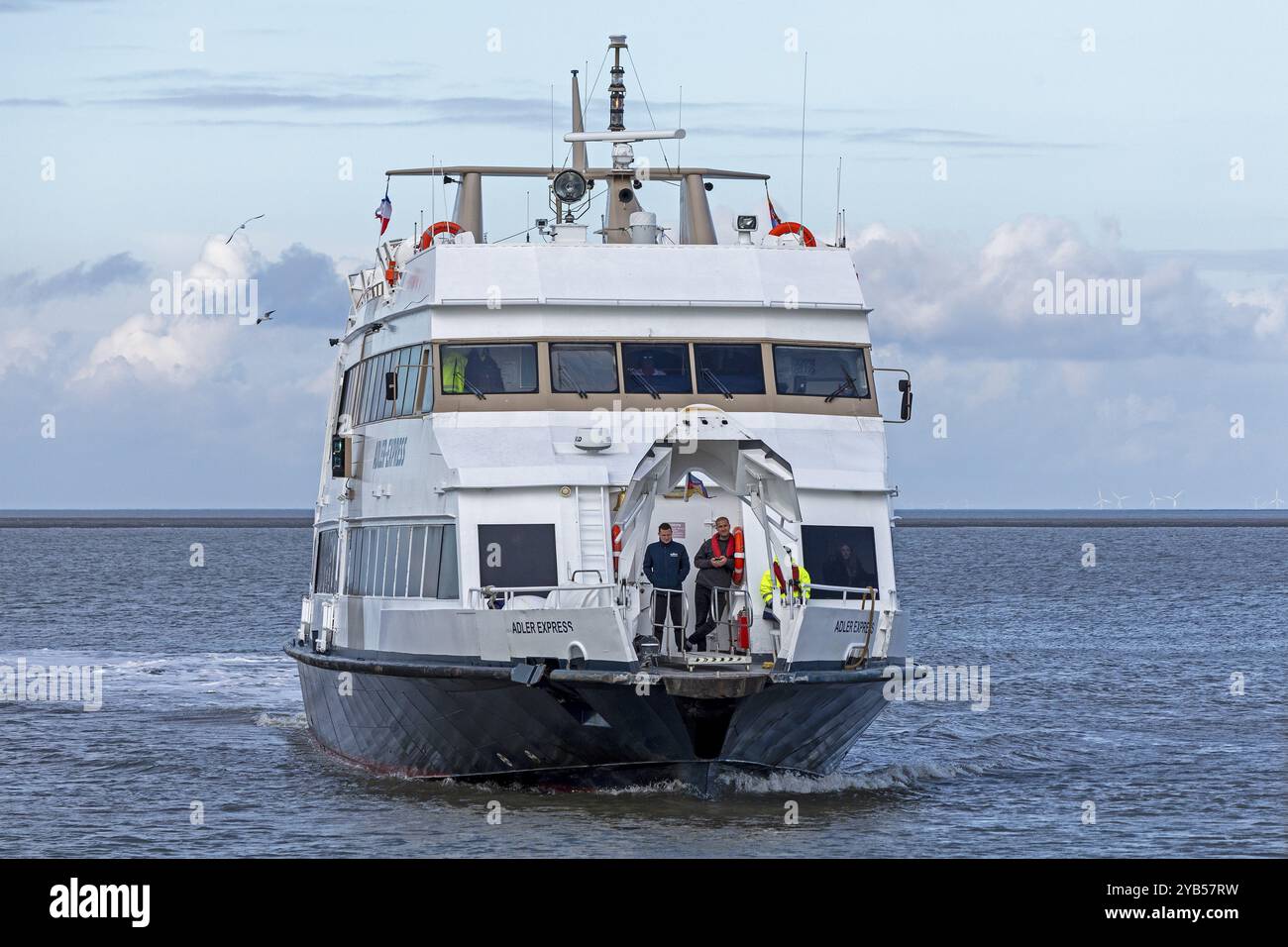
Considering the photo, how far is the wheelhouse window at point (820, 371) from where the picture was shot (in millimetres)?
21672

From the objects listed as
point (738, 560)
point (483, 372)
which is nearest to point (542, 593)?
point (738, 560)

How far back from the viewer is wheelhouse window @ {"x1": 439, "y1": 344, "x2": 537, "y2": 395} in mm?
21203

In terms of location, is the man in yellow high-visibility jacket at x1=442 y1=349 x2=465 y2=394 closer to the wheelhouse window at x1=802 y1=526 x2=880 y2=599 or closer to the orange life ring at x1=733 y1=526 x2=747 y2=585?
the orange life ring at x1=733 y1=526 x2=747 y2=585

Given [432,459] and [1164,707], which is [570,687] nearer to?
[432,459]

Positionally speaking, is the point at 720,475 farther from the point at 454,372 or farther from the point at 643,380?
the point at 454,372

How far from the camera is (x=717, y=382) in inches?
846

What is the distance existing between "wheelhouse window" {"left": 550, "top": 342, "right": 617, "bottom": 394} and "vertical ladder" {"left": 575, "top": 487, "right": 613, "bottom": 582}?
1425mm

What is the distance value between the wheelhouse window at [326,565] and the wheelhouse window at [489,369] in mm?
4867

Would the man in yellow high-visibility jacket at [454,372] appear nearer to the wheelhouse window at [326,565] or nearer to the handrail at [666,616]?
the handrail at [666,616]

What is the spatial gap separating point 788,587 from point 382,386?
6182 mm

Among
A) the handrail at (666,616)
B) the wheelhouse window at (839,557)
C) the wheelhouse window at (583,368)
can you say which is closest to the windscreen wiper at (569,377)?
the wheelhouse window at (583,368)

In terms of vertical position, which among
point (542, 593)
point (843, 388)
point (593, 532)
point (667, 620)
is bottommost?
point (667, 620)
